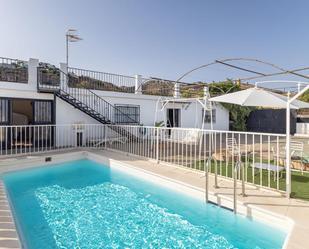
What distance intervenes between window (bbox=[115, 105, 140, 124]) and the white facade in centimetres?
27

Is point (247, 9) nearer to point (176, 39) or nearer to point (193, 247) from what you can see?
point (176, 39)

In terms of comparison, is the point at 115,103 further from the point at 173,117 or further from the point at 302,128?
the point at 302,128

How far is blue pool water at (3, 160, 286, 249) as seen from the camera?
405cm

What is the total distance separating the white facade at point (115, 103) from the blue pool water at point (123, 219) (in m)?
4.94

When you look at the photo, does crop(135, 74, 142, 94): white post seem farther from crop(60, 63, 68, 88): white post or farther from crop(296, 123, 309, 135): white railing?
crop(296, 123, 309, 135): white railing

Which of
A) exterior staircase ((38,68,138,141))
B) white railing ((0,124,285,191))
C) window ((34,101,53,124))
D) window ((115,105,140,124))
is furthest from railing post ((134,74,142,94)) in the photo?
window ((34,101,53,124))

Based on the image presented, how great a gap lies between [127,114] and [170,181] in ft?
31.9

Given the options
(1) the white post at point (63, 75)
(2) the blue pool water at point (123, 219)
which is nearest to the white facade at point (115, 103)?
(1) the white post at point (63, 75)

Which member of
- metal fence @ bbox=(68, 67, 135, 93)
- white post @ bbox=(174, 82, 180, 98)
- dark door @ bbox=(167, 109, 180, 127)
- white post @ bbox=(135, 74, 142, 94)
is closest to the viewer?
metal fence @ bbox=(68, 67, 135, 93)

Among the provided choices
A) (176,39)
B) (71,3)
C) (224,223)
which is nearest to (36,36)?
(71,3)

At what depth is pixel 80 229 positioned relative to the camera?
4.50 meters

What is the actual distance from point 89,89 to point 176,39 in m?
7.11

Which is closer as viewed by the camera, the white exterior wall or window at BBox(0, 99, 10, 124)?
window at BBox(0, 99, 10, 124)

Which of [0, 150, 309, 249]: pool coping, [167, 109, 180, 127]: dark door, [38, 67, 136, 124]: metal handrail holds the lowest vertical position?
[0, 150, 309, 249]: pool coping
